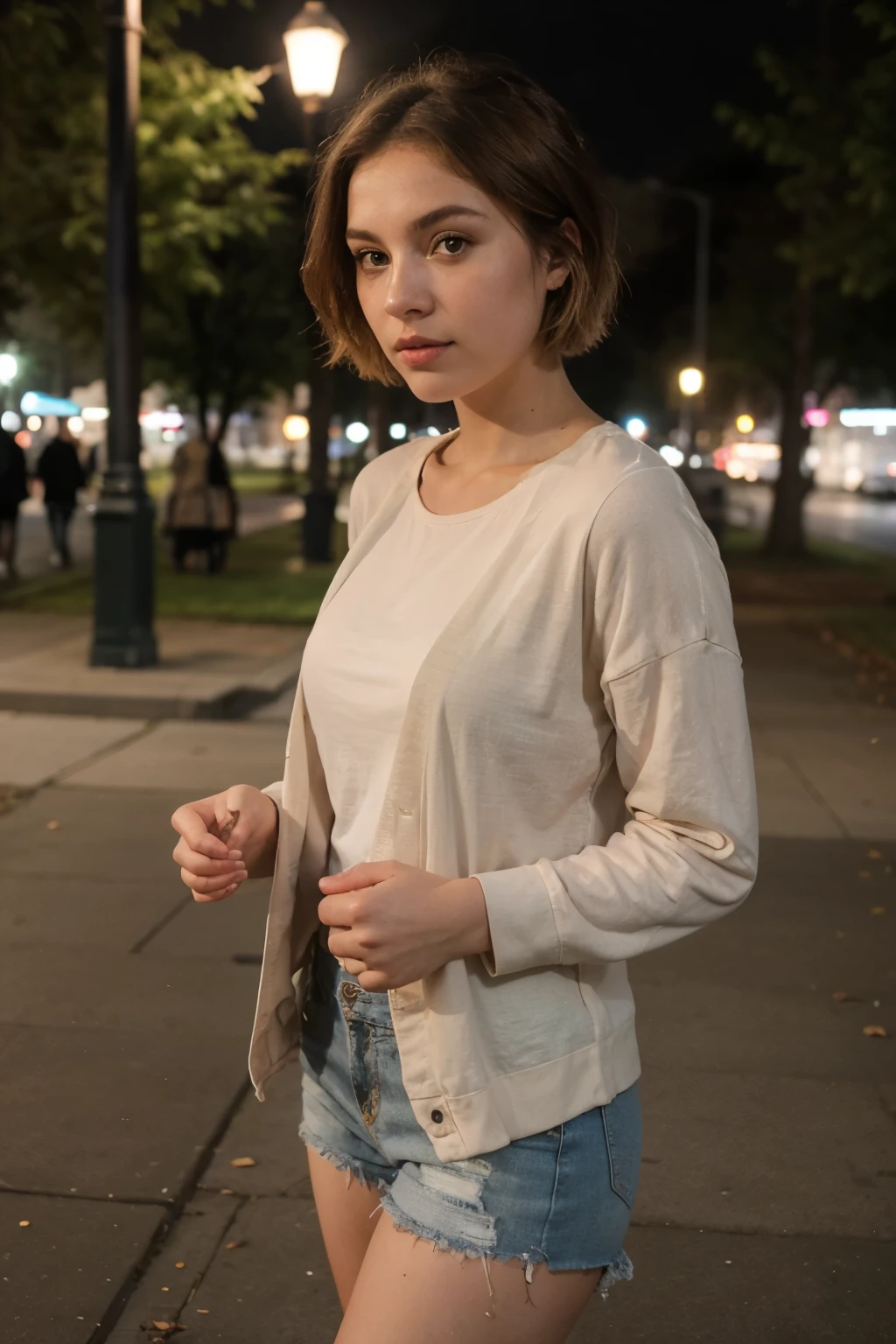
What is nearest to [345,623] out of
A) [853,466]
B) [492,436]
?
[492,436]

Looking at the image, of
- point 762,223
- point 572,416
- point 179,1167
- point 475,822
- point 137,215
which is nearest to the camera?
point 475,822

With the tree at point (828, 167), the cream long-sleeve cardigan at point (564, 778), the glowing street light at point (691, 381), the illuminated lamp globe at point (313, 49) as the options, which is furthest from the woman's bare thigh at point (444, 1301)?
the glowing street light at point (691, 381)

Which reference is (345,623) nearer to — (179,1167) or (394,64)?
(394,64)

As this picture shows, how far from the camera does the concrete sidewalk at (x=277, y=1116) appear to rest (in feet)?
10.8

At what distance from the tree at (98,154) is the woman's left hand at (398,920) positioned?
13.4 metres

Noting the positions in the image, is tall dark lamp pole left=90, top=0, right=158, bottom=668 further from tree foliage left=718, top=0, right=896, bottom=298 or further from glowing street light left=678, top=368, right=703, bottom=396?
glowing street light left=678, top=368, right=703, bottom=396

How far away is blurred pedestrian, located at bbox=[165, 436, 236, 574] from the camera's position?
1977 centimetres

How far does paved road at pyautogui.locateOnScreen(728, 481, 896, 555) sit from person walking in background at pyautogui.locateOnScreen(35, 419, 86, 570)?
16117mm

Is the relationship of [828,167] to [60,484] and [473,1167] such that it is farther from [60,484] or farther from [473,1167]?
[473,1167]

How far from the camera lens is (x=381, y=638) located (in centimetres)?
187

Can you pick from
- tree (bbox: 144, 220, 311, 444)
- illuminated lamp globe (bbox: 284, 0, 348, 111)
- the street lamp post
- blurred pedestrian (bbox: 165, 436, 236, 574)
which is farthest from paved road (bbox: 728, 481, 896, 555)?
illuminated lamp globe (bbox: 284, 0, 348, 111)

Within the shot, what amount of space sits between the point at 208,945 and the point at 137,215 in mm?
7683

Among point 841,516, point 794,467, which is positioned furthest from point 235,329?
point 841,516

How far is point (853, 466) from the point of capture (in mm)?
83625
